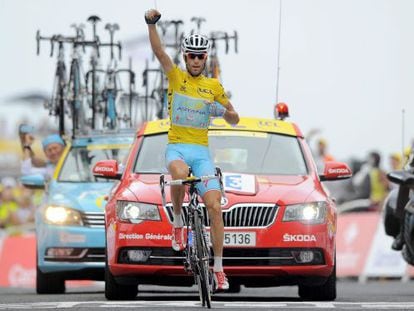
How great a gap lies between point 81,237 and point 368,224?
8.59m

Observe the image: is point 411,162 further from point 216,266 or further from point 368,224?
point 368,224

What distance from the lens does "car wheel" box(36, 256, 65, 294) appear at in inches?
673

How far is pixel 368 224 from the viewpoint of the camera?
2469cm

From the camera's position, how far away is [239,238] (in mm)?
13633

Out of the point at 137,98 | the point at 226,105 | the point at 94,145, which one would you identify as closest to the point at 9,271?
the point at 137,98

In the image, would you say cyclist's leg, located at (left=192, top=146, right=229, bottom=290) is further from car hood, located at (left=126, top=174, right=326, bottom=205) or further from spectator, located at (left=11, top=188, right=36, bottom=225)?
spectator, located at (left=11, top=188, right=36, bottom=225)

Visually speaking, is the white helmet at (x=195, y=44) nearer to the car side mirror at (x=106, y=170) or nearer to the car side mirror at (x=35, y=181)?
the car side mirror at (x=106, y=170)

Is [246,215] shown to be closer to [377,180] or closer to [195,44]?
[195,44]

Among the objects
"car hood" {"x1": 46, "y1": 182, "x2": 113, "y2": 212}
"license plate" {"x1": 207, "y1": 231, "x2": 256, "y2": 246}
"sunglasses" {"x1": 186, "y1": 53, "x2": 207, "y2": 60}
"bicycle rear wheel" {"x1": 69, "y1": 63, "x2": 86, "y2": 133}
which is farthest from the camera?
"bicycle rear wheel" {"x1": 69, "y1": 63, "x2": 86, "y2": 133}

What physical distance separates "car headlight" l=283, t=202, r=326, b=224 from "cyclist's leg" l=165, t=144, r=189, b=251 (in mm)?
1054

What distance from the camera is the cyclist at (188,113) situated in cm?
1277

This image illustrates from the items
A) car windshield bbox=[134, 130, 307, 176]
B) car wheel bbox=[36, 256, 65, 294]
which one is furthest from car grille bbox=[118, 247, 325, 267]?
car wheel bbox=[36, 256, 65, 294]

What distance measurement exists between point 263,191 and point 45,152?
7.17 meters

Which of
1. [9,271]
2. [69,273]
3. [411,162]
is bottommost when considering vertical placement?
[9,271]
